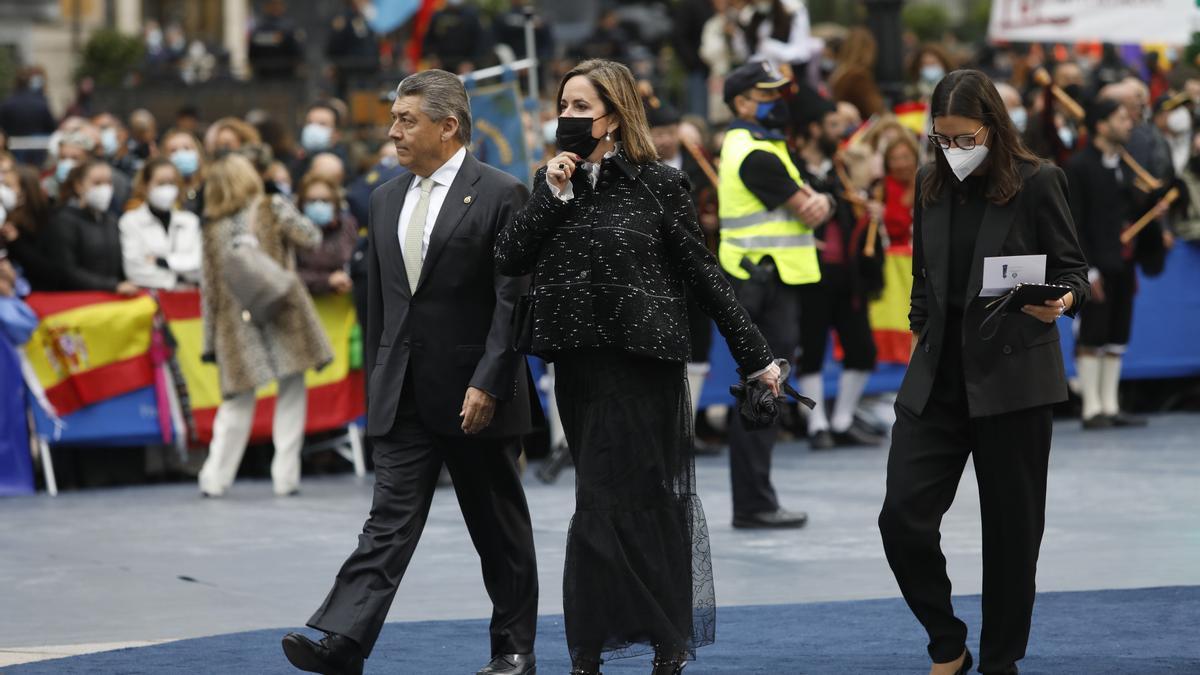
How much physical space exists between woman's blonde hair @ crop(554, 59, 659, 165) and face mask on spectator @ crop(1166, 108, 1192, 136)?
1108cm

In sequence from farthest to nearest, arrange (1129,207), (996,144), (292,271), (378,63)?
(378,63) → (1129,207) → (292,271) → (996,144)

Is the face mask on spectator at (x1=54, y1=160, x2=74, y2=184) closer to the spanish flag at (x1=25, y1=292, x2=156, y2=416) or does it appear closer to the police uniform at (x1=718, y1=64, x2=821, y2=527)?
the spanish flag at (x1=25, y1=292, x2=156, y2=416)

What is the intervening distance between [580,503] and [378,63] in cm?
1700

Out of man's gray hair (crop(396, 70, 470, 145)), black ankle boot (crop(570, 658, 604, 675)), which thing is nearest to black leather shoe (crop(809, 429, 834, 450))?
man's gray hair (crop(396, 70, 470, 145))

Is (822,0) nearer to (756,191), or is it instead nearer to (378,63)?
(378,63)

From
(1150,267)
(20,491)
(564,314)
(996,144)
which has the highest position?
(996,144)

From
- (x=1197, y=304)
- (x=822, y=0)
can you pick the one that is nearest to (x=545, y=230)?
(x=1197, y=304)

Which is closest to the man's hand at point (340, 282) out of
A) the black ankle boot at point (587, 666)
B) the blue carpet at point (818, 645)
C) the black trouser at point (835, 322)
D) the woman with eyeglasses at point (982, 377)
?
the black trouser at point (835, 322)

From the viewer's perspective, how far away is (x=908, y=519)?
21.0ft

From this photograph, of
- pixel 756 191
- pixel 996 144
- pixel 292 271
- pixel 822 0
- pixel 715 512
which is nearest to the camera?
pixel 996 144

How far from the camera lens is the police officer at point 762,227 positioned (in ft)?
33.0

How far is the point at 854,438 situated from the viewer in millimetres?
14367

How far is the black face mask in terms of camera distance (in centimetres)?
637

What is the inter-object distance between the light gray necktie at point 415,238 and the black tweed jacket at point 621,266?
39cm
